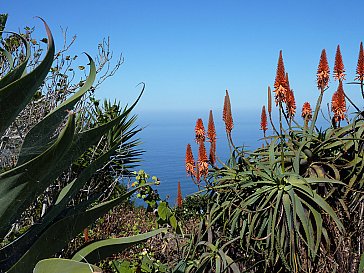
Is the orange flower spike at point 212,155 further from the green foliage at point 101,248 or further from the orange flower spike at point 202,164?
the green foliage at point 101,248

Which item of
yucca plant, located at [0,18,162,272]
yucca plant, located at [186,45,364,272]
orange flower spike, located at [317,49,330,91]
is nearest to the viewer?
yucca plant, located at [0,18,162,272]

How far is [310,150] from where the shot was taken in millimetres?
2186

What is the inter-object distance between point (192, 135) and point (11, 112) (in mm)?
1699

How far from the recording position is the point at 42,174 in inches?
44.4

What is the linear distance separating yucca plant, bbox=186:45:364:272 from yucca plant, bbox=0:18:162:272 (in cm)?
90

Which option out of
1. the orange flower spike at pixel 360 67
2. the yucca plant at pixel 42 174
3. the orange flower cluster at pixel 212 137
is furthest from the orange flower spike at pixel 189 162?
the yucca plant at pixel 42 174

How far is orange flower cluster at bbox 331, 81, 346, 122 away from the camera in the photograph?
7.28 ft

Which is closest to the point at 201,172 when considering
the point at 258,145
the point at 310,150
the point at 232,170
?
the point at 232,170

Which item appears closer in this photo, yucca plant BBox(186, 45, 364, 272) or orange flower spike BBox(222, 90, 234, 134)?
yucca plant BBox(186, 45, 364, 272)

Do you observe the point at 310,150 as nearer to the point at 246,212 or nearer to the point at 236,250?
the point at 246,212

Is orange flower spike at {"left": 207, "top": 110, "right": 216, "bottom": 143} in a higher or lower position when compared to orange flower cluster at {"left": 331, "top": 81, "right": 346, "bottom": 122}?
lower

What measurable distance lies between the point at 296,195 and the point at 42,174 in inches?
50.6

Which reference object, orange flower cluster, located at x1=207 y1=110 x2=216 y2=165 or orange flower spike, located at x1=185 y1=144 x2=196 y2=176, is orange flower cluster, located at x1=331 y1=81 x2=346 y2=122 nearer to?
orange flower cluster, located at x1=207 y1=110 x2=216 y2=165

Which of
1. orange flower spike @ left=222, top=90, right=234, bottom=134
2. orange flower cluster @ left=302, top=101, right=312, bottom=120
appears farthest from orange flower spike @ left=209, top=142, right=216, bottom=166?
orange flower cluster @ left=302, top=101, right=312, bottom=120
